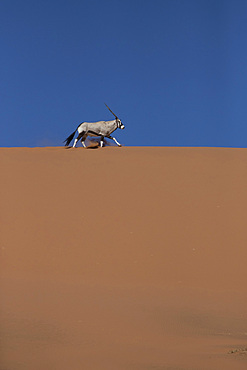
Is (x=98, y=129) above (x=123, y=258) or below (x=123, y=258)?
above

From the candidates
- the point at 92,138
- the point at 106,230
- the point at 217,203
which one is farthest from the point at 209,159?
the point at 106,230

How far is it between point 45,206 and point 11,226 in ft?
4.60

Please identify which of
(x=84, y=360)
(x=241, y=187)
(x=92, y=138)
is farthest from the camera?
(x=92, y=138)

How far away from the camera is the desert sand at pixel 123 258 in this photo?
21.9 ft

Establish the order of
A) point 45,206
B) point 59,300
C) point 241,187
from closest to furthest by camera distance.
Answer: point 59,300 → point 45,206 → point 241,187

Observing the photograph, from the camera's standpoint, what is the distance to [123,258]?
1248 centimetres

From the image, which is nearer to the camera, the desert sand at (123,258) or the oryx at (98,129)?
the desert sand at (123,258)

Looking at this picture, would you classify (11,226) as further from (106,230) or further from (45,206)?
(106,230)

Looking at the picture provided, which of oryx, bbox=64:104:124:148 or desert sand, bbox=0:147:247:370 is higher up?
oryx, bbox=64:104:124:148

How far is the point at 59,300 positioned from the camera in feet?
31.4

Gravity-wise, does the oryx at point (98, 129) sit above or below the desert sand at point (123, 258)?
above

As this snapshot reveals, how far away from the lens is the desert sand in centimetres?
666

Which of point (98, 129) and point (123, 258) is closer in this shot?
point (123, 258)

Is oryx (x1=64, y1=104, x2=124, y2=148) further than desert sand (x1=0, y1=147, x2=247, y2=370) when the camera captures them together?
Yes
